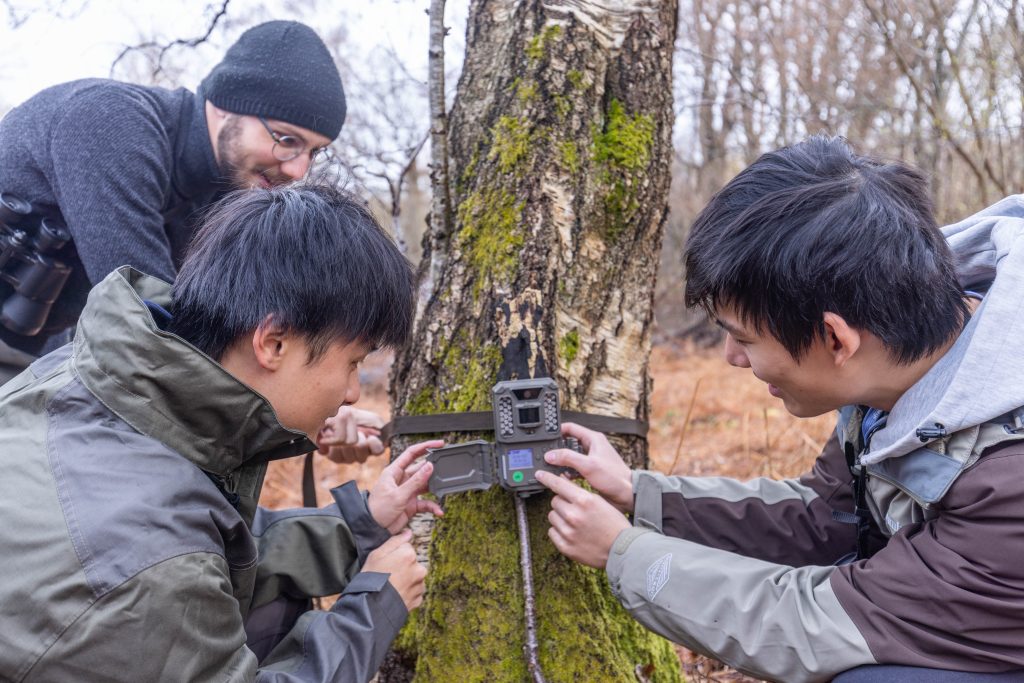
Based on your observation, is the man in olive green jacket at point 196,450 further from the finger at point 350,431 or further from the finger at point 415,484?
the finger at point 350,431

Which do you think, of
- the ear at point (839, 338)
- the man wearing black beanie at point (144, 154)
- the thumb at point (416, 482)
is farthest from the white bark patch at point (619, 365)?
the man wearing black beanie at point (144, 154)

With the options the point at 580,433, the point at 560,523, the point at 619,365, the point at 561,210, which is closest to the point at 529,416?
the point at 580,433

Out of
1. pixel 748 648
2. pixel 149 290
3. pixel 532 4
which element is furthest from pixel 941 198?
pixel 149 290

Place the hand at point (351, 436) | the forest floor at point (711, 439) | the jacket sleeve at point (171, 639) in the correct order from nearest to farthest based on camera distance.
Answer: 1. the jacket sleeve at point (171, 639)
2. the hand at point (351, 436)
3. the forest floor at point (711, 439)

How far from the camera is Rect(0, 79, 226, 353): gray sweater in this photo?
2.65m

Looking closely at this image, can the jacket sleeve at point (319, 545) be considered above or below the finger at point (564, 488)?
below

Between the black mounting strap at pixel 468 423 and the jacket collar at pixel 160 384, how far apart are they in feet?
1.93

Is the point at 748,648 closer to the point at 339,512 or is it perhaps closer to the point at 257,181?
the point at 339,512

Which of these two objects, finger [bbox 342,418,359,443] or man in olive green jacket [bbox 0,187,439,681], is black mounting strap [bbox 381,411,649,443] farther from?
finger [bbox 342,418,359,443]

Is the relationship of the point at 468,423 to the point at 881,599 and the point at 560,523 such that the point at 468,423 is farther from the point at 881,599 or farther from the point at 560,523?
the point at 881,599

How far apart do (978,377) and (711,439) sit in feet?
16.4

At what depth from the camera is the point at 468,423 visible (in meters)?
2.32

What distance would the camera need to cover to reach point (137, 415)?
1.72 meters

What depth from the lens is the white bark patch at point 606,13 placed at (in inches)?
101
